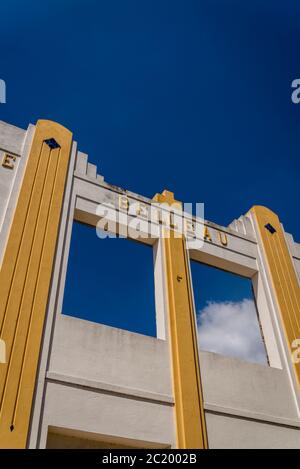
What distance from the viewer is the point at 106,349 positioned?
358 inches

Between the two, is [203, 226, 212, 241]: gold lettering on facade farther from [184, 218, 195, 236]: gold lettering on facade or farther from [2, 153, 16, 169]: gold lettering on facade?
A: [2, 153, 16, 169]: gold lettering on facade

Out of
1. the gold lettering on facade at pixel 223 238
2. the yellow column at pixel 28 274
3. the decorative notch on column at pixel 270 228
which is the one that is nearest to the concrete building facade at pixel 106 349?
the yellow column at pixel 28 274

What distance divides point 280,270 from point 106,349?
7.36 meters

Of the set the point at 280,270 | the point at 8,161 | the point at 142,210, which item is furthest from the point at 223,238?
the point at 8,161

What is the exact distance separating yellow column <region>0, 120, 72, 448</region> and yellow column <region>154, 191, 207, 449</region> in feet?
10.5

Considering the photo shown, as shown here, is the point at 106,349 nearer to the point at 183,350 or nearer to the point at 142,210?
the point at 183,350

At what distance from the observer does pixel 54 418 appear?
766 centimetres

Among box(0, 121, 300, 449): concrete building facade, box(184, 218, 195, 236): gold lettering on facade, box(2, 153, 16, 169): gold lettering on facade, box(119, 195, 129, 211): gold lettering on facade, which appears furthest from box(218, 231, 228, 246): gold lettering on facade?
box(2, 153, 16, 169): gold lettering on facade

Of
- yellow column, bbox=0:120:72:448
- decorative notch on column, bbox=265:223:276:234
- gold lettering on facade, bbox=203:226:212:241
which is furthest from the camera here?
decorative notch on column, bbox=265:223:276:234

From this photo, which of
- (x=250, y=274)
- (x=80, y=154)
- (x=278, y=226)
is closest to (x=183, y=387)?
(x=250, y=274)

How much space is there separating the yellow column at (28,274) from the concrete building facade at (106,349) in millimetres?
23

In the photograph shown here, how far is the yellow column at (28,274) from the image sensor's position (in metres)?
7.34

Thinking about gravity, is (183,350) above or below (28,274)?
below

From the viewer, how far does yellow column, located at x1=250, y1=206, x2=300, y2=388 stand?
40.9ft
